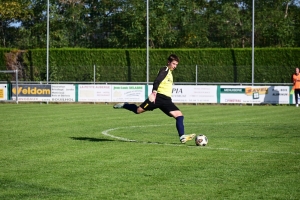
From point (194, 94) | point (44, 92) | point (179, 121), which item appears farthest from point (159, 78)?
point (44, 92)

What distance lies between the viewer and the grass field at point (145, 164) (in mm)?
8031

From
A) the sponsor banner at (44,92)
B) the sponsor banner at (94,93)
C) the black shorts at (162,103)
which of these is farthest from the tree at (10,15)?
the black shorts at (162,103)

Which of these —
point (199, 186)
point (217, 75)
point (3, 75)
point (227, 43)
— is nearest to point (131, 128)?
point (199, 186)

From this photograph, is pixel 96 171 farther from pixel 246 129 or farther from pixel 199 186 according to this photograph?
pixel 246 129

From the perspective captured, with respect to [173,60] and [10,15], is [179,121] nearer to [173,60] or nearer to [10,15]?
[173,60]

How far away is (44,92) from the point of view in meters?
37.8

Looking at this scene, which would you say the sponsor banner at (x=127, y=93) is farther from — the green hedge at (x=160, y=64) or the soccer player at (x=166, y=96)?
the soccer player at (x=166, y=96)

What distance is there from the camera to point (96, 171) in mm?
9602

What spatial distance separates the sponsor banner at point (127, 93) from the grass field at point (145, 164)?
738 inches

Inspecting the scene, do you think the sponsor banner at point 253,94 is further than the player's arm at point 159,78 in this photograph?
Yes

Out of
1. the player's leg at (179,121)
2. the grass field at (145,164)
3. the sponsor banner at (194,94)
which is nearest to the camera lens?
the grass field at (145,164)

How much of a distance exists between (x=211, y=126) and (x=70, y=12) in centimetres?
3313

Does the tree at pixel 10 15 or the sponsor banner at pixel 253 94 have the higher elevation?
the tree at pixel 10 15

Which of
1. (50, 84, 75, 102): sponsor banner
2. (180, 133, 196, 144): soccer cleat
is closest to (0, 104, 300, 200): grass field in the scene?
(180, 133, 196, 144): soccer cleat
